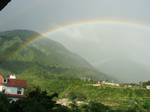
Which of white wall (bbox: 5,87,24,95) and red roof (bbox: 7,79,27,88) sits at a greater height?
red roof (bbox: 7,79,27,88)

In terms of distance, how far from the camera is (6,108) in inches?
677

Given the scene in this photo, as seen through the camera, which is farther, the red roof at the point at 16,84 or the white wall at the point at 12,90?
the red roof at the point at 16,84

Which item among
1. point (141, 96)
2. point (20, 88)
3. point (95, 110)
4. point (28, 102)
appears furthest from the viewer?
point (141, 96)

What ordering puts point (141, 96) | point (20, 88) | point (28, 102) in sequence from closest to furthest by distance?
point (28, 102) < point (20, 88) < point (141, 96)

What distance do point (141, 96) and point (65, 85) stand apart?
26427 millimetres

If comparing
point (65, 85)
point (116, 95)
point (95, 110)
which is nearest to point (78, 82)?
point (65, 85)

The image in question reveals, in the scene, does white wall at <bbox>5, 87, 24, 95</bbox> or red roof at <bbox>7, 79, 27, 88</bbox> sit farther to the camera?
red roof at <bbox>7, 79, 27, 88</bbox>

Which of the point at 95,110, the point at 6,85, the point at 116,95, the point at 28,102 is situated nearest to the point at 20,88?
the point at 6,85

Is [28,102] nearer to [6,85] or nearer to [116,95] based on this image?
[6,85]

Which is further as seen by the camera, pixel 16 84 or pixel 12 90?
pixel 16 84

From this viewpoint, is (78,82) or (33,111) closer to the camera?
(33,111)

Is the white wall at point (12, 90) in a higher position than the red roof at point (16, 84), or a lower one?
lower

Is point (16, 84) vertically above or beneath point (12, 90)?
above

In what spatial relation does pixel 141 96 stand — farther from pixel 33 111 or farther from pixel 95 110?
pixel 33 111
